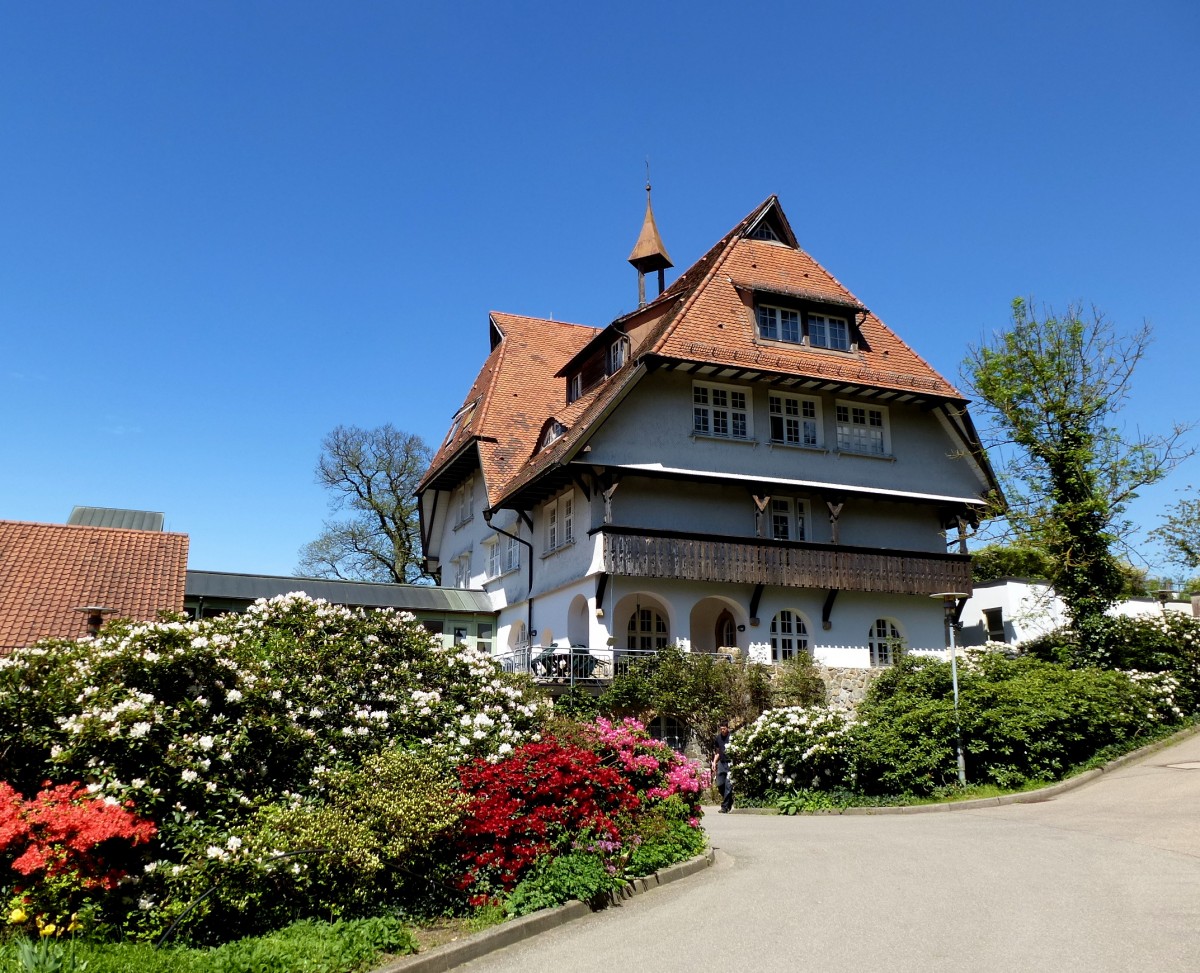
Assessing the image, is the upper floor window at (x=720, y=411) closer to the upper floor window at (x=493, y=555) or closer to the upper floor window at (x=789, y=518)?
the upper floor window at (x=789, y=518)

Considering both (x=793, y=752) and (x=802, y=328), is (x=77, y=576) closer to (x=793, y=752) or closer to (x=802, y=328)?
(x=793, y=752)

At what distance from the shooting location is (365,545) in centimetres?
5347

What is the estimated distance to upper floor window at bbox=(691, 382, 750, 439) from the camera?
28.9 m

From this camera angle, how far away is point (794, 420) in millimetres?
30219

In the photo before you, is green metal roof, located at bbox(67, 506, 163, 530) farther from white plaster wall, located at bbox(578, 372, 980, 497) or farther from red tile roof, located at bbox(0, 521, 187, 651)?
white plaster wall, located at bbox(578, 372, 980, 497)

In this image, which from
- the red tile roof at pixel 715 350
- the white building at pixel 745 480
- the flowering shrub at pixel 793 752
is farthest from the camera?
the red tile roof at pixel 715 350

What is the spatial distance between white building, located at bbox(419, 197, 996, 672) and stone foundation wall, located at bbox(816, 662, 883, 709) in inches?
52.9

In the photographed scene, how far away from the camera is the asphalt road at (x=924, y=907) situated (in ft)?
26.7

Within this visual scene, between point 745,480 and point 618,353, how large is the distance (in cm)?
543

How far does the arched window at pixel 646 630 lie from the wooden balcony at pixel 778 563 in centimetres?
366

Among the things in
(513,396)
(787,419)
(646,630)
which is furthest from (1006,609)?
(513,396)

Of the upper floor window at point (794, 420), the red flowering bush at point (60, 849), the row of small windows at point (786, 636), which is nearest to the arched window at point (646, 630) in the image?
the row of small windows at point (786, 636)

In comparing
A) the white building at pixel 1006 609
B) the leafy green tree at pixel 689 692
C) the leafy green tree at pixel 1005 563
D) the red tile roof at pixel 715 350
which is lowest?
the leafy green tree at pixel 689 692

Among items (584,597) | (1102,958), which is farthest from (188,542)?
(1102,958)
